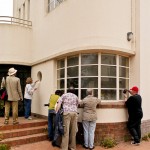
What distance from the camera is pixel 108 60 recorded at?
9.11 m

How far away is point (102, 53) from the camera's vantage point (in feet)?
29.7

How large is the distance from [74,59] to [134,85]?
94.7 inches

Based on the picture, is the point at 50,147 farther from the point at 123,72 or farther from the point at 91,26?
the point at 91,26

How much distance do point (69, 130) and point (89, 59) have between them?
264 centimetres

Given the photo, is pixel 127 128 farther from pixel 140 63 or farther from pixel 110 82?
pixel 140 63

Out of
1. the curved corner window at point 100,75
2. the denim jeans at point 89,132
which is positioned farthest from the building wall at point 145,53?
the denim jeans at point 89,132

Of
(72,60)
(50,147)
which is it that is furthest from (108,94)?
(50,147)

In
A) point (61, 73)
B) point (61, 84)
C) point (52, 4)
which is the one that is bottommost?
point (61, 84)

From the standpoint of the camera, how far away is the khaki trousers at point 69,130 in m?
7.58

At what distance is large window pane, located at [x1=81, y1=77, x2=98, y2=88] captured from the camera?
8.97 meters

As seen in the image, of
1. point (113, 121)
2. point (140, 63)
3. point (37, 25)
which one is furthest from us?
point (37, 25)

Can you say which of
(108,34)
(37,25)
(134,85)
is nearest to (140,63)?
(134,85)

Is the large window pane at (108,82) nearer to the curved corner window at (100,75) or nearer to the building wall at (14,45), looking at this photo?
the curved corner window at (100,75)

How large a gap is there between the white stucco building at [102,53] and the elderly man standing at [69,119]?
103 centimetres
